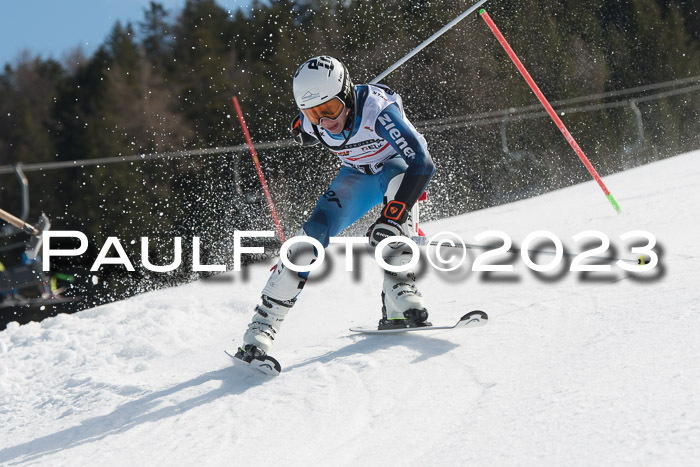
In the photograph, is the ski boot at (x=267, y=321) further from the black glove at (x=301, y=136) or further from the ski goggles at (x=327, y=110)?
the black glove at (x=301, y=136)

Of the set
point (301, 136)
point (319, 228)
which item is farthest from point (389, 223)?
point (301, 136)

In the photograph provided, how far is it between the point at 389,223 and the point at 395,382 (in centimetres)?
71

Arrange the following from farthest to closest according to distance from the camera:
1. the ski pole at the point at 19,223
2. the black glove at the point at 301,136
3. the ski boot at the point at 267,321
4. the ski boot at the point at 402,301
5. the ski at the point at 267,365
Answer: the ski pole at the point at 19,223 → the black glove at the point at 301,136 → the ski boot at the point at 402,301 → the ski boot at the point at 267,321 → the ski at the point at 267,365

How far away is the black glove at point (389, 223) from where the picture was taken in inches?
119

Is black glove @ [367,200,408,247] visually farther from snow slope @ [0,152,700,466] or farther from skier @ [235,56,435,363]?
snow slope @ [0,152,700,466]

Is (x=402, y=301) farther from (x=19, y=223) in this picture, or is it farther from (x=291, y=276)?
(x=19, y=223)

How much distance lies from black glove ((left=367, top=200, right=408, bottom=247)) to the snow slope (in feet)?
1.66

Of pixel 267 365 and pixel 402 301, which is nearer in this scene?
pixel 267 365

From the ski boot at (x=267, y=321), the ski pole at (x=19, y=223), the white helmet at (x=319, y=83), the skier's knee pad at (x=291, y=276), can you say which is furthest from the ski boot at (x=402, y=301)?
the ski pole at (x=19, y=223)

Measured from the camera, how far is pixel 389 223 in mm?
3045

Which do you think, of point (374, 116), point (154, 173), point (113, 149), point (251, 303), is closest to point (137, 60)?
point (113, 149)

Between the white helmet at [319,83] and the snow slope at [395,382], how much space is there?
116 centimetres

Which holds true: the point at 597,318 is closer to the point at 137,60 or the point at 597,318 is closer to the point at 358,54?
the point at 358,54

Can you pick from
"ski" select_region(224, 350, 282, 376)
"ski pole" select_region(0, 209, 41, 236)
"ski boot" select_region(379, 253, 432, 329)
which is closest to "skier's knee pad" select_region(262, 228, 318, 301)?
"ski" select_region(224, 350, 282, 376)
